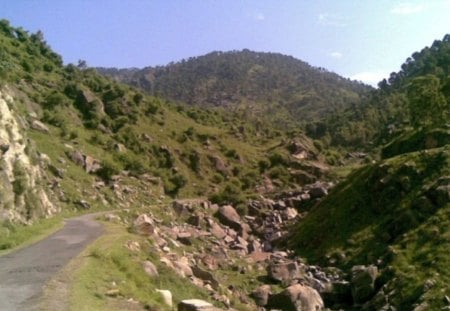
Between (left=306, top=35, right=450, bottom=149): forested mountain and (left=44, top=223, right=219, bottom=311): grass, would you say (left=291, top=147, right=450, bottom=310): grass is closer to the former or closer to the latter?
(left=44, top=223, right=219, bottom=311): grass

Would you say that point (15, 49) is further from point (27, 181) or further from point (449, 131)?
point (449, 131)

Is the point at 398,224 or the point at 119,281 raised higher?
the point at 119,281

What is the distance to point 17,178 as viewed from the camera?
107 ft

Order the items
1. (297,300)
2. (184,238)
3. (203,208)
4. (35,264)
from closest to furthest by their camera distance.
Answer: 1. (35,264)
2. (297,300)
3. (184,238)
4. (203,208)

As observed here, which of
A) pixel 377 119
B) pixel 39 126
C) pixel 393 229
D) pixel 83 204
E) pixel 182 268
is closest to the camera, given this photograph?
pixel 182 268

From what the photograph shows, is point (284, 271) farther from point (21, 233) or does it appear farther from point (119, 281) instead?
point (119, 281)

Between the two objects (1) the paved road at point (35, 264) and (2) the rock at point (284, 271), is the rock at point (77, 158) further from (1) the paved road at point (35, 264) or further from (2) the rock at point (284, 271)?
(2) the rock at point (284, 271)

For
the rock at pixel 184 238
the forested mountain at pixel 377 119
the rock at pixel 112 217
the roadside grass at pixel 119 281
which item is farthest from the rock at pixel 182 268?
the forested mountain at pixel 377 119

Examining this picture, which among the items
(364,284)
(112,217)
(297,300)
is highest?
(112,217)

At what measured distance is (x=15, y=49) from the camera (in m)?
82.1

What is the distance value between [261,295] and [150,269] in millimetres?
9425

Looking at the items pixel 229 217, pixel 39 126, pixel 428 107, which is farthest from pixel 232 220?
pixel 39 126

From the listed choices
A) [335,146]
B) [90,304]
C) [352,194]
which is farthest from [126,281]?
[335,146]

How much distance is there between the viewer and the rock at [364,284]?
29.1 metres
